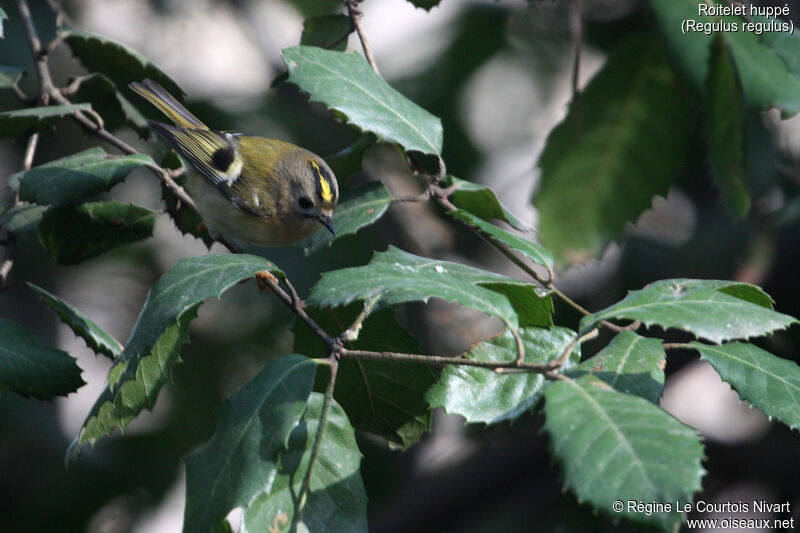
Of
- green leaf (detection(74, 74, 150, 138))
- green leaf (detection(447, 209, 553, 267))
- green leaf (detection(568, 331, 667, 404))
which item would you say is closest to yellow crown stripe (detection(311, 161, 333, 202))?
green leaf (detection(74, 74, 150, 138))


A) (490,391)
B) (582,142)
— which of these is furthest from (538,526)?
(490,391)

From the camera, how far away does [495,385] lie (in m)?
1.17

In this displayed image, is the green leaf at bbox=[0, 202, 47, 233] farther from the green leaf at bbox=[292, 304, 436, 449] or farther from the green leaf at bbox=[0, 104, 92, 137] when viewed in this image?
the green leaf at bbox=[292, 304, 436, 449]

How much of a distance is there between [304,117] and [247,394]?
2.29 m

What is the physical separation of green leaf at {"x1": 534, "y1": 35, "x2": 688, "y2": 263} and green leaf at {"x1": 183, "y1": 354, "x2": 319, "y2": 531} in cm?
92

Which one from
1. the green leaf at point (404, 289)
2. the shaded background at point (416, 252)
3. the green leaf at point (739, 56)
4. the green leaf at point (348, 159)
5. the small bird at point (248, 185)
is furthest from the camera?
the shaded background at point (416, 252)

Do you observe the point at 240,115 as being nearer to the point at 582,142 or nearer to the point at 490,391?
the point at 582,142

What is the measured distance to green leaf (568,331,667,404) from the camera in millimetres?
1036

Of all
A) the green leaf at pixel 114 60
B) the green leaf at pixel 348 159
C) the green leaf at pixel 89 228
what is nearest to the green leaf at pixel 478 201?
the green leaf at pixel 348 159

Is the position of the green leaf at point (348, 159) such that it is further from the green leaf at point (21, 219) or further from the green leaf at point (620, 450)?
the green leaf at point (620, 450)

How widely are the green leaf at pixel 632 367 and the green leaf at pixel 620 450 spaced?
101mm

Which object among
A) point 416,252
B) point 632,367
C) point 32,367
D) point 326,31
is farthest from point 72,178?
point 416,252

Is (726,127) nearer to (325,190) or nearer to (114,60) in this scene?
(325,190)

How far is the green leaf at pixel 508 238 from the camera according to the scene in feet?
4.23
